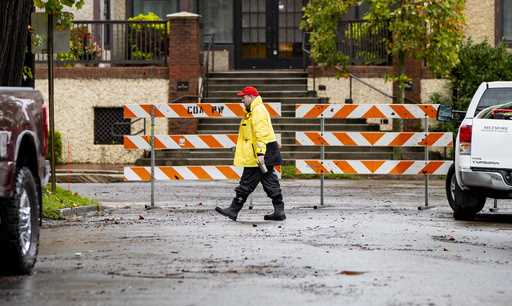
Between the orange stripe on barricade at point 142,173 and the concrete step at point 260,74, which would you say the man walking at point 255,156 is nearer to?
the orange stripe on barricade at point 142,173

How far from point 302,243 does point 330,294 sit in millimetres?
3776

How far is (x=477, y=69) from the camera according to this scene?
107 feet

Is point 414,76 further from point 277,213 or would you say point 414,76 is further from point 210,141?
point 277,213

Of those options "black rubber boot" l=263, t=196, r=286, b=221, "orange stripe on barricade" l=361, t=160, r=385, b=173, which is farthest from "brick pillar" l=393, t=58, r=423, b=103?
"black rubber boot" l=263, t=196, r=286, b=221

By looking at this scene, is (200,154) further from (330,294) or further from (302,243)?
(330,294)

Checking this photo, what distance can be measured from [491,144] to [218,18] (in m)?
22.1

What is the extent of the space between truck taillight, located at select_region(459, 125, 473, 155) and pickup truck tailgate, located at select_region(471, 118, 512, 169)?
57 mm

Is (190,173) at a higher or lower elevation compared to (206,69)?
lower

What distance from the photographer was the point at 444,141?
65.4 feet

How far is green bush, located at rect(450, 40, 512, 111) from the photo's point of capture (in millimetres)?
32500

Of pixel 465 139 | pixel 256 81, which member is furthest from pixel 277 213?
pixel 256 81

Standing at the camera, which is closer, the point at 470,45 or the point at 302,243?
the point at 302,243

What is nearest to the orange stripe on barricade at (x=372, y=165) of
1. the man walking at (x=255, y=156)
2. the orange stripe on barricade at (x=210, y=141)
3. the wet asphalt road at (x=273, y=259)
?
the wet asphalt road at (x=273, y=259)

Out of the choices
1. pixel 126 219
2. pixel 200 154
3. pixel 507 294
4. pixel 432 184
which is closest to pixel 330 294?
pixel 507 294
